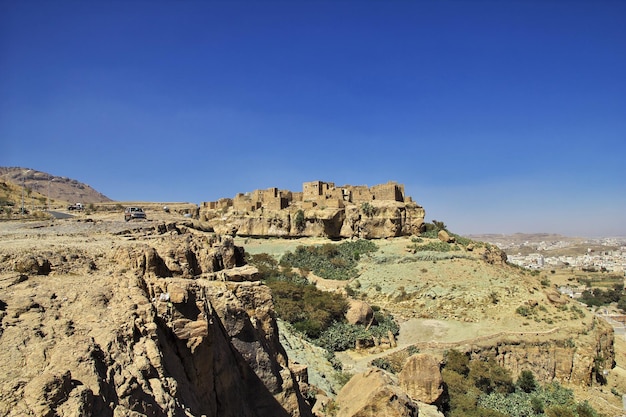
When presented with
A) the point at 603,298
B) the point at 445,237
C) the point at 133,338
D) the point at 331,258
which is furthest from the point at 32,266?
the point at 603,298

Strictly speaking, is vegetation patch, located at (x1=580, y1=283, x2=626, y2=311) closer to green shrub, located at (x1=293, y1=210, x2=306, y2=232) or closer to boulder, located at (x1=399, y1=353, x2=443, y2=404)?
green shrub, located at (x1=293, y1=210, x2=306, y2=232)

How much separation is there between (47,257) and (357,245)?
3132 centimetres

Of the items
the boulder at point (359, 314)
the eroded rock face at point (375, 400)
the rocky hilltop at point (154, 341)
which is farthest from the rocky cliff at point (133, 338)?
the boulder at point (359, 314)

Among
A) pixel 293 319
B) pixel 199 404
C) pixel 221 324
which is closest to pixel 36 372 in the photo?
pixel 199 404

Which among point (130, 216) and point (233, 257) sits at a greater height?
point (130, 216)

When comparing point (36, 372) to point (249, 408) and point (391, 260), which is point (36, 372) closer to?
point (249, 408)

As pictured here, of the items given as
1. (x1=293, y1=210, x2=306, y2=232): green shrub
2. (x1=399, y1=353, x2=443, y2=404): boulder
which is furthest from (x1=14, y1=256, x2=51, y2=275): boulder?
(x1=293, y1=210, x2=306, y2=232): green shrub

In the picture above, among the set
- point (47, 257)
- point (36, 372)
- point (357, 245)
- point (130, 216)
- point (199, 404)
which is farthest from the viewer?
point (357, 245)

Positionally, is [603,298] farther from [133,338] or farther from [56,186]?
[56,186]

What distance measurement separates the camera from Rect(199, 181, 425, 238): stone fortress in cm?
3669

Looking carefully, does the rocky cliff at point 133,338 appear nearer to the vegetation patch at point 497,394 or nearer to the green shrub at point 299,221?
the vegetation patch at point 497,394

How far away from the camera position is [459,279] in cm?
2695

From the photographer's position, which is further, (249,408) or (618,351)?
(618,351)

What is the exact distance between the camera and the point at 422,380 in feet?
46.3
